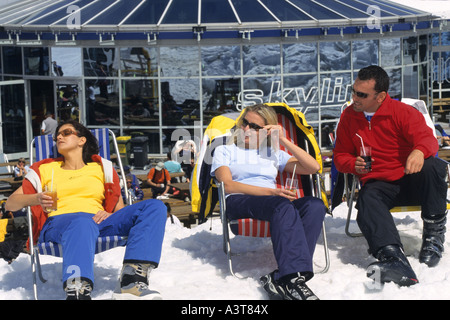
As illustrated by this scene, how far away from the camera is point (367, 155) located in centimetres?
543

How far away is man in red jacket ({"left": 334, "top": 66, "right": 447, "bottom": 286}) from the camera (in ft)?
17.2

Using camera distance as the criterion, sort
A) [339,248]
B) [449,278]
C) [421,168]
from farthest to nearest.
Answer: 1. [339,248]
2. [421,168]
3. [449,278]

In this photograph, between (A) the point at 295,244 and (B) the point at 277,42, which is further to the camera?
(B) the point at 277,42

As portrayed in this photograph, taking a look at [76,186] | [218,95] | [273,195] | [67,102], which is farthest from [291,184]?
[67,102]

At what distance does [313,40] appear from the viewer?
17.0 m

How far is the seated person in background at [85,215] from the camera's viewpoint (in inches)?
176

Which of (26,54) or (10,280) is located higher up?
(26,54)

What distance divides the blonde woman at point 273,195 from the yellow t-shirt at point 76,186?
872mm

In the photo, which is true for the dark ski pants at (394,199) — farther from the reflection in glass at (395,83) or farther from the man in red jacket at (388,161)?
the reflection in glass at (395,83)

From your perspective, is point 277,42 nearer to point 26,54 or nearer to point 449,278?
point 26,54

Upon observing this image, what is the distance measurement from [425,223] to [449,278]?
575 millimetres

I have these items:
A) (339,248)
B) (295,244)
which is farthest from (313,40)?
(295,244)

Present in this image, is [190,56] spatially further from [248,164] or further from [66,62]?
[248,164]

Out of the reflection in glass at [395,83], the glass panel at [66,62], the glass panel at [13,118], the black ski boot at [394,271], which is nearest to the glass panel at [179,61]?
the glass panel at [66,62]
